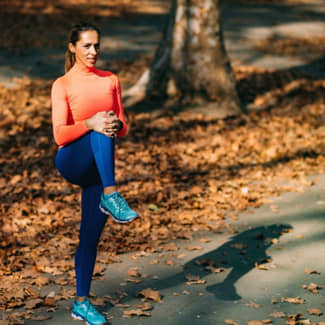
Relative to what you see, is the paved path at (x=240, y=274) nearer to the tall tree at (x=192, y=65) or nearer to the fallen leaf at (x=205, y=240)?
the fallen leaf at (x=205, y=240)

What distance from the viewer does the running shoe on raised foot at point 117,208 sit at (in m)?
3.79

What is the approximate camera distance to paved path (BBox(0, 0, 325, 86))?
13.2 m

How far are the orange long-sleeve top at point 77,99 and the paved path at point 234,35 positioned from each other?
815 cm

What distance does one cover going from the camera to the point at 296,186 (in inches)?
310

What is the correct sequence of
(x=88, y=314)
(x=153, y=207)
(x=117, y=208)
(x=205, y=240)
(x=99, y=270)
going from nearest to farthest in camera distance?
(x=117, y=208), (x=88, y=314), (x=99, y=270), (x=205, y=240), (x=153, y=207)

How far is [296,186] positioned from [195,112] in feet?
10.3

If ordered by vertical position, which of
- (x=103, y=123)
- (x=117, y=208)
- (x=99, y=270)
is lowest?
(x=99, y=270)

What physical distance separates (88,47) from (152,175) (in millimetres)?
4405

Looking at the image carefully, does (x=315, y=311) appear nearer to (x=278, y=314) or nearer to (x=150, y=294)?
(x=278, y=314)

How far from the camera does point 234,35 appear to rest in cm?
1686

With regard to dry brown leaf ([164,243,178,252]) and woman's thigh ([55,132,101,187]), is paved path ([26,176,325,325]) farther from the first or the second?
woman's thigh ([55,132,101,187])

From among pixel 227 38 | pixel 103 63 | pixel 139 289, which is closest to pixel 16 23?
pixel 103 63

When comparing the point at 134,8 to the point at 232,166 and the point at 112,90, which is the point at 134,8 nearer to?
the point at 232,166

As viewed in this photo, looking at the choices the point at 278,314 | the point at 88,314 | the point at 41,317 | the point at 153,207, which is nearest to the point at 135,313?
the point at 88,314
